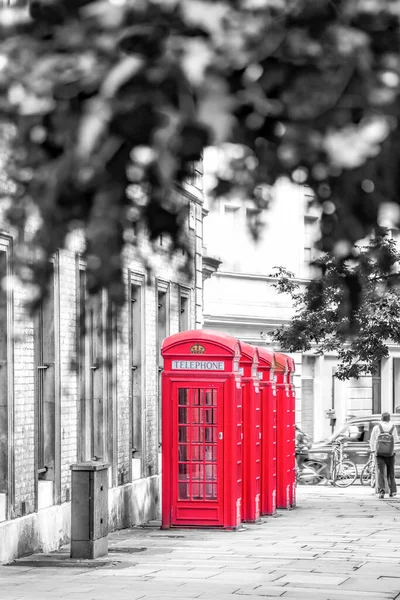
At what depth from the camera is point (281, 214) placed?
40.0 metres

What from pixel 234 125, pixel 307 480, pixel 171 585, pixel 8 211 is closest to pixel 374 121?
pixel 234 125

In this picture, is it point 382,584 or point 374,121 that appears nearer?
point 374,121

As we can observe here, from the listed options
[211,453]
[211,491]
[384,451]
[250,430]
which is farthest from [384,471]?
[211,453]

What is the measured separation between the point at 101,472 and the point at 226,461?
352 centimetres

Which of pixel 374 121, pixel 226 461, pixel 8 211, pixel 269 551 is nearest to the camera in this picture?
pixel 374 121

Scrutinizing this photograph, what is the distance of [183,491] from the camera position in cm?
1659

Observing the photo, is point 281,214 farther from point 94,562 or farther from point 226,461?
point 94,562

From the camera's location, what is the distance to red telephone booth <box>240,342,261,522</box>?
1761 cm

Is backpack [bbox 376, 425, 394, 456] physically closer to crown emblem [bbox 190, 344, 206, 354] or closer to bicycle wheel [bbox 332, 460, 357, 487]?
bicycle wheel [bbox 332, 460, 357, 487]

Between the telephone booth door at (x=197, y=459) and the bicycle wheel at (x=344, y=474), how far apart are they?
13.6 meters

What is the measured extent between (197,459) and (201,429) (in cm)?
39

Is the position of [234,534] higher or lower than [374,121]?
lower

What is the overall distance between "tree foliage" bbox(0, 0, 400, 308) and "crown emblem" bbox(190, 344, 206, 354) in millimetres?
13114

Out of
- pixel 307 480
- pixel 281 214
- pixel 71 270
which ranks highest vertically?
pixel 281 214
